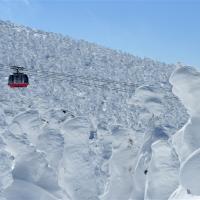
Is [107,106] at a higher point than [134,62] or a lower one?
lower

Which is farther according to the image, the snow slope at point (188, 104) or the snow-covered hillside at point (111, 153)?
the snow-covered hillside at point (111, 153)

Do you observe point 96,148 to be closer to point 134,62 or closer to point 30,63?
point 30,63

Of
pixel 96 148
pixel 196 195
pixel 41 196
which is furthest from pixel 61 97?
pixel 196 195

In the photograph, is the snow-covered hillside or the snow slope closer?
the snow slope

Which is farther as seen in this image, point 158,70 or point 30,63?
point 158,70

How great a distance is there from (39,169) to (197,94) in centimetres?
428

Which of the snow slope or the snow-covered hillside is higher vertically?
the snow slope

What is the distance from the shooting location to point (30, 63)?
57.8 m

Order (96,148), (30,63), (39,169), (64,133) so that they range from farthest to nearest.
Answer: (30,63)
(96,148)
(64,133)
(39,169)

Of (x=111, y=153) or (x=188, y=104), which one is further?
(x=111, y=153)

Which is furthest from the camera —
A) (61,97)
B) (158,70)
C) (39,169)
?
(158,70)

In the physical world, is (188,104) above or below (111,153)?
above

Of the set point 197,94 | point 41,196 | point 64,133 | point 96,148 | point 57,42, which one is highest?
point 57,42

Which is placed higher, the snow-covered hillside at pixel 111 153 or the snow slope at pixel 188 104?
the snow slope at pixel 188 104
